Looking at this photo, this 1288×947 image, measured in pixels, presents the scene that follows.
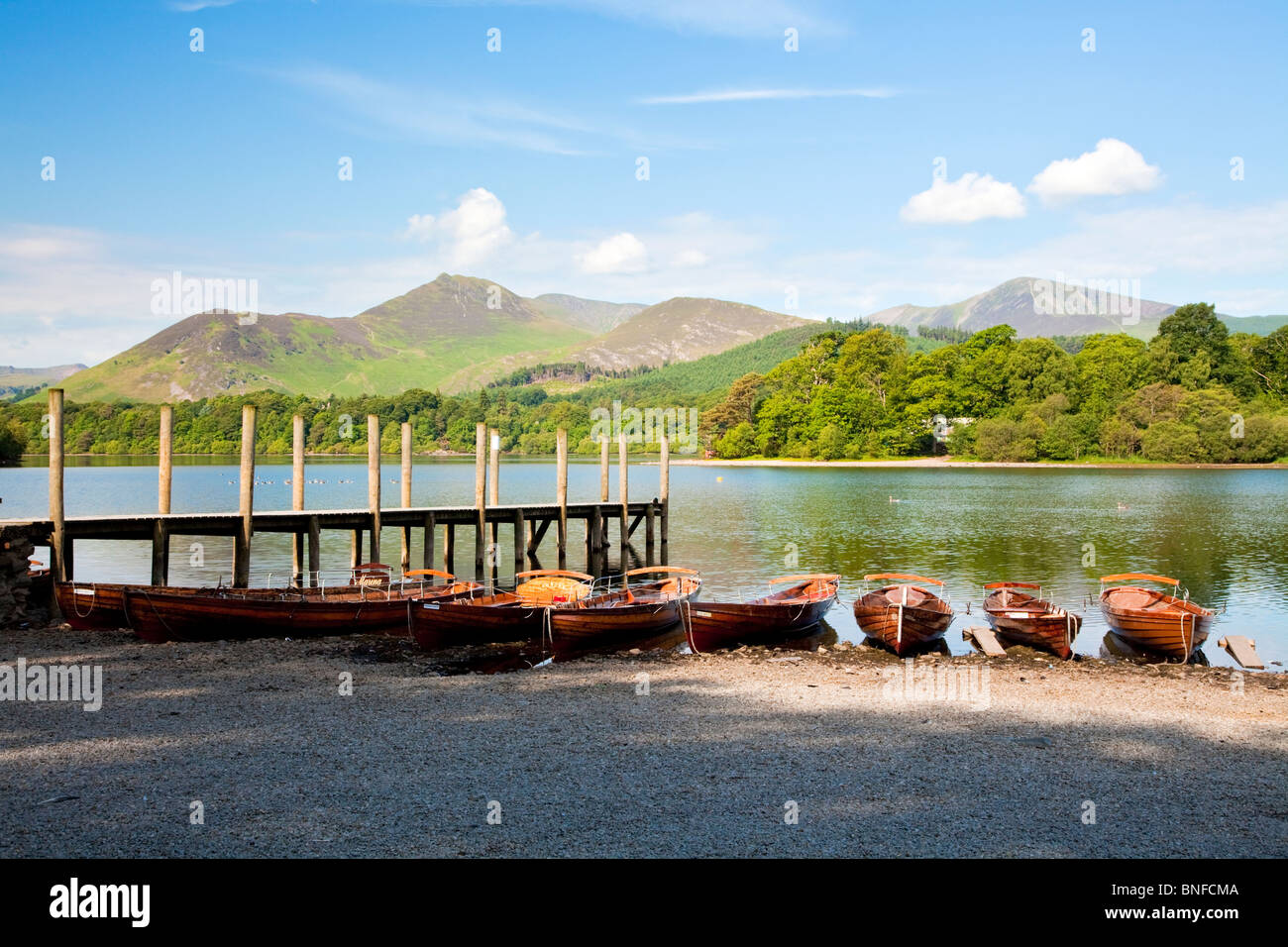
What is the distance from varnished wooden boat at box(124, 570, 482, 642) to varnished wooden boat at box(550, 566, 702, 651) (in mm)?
3699

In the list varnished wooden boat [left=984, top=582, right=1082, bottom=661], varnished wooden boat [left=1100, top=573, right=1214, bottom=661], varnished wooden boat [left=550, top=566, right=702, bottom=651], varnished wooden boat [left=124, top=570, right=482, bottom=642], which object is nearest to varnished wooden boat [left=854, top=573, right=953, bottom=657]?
varnished wooden boat [left=984, top=582, right=1082, bottom=661]

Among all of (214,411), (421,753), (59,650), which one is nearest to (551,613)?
(421,753)

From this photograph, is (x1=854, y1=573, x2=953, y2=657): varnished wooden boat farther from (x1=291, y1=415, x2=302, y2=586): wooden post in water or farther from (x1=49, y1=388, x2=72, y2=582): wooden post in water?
(x1=49, y1=388, x2=72, y2=582): wooden post in water

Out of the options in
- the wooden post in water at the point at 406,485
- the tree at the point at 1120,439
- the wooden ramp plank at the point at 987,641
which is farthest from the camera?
the tree at the point at 1120,439

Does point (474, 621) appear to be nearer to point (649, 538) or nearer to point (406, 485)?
point (406, 485)

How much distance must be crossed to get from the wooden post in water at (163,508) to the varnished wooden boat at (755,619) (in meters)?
13.2

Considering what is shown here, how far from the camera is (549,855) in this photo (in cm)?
835

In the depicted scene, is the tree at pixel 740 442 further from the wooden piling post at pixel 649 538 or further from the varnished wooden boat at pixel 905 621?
the varnished wooden boat at pixel 905 621

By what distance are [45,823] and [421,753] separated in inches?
157

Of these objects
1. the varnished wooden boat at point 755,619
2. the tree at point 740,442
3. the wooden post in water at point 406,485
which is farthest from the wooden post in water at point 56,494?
the tree at point 740,442

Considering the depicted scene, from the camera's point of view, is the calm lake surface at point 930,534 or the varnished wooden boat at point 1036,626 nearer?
the varnished wooden boat at point 1036,626

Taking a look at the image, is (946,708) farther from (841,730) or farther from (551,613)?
(551,613)

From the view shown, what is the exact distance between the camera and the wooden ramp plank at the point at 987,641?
20344mm
